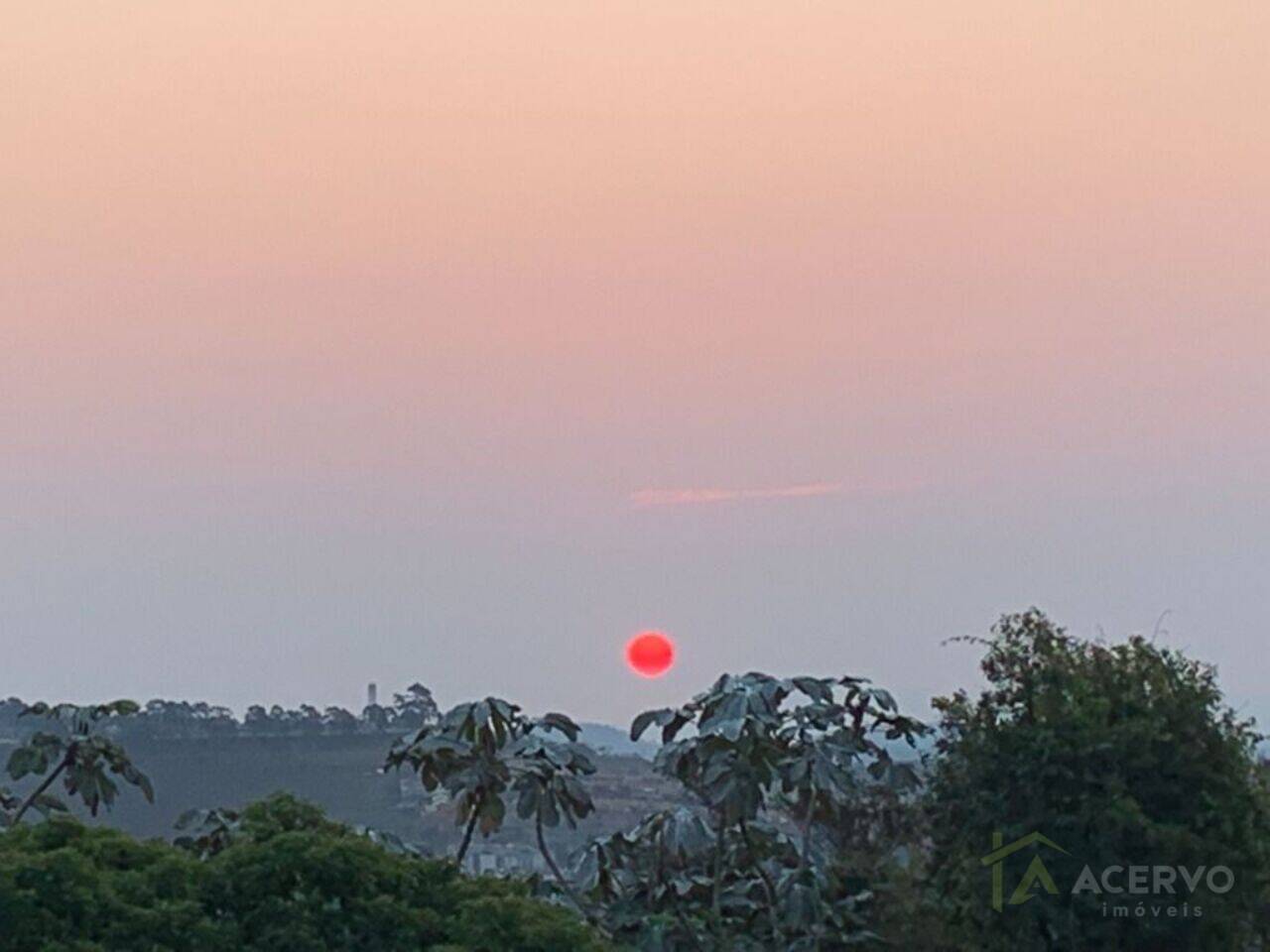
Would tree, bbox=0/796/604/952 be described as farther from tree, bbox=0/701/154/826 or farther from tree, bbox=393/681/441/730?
tree, bbox=393/681/441/730

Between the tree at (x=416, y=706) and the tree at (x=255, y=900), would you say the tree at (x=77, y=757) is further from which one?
the tree at (x=416, y=706)

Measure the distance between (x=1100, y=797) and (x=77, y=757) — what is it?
317 inches

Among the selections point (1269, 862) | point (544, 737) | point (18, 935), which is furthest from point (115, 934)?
point (1269, 862)

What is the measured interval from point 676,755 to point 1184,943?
4.05m

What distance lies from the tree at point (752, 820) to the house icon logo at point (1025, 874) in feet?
2.89

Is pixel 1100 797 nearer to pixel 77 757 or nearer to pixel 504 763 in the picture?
pixel 504 763

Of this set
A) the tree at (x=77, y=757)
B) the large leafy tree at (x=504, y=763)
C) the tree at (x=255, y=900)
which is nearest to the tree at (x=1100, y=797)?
the large leafy tree at (x=504, y=763)

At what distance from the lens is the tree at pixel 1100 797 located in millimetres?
15516

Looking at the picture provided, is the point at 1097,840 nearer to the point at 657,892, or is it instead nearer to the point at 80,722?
the point at 657,892

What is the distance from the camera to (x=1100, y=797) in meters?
15.6

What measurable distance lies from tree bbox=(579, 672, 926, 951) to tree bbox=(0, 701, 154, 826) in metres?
3.90

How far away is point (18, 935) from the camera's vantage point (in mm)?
12703

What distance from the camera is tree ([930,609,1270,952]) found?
15516 mm

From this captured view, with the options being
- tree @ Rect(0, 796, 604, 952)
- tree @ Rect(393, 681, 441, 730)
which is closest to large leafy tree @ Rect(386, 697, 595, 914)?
tree @ Rect(0, 796, 604, 952)
